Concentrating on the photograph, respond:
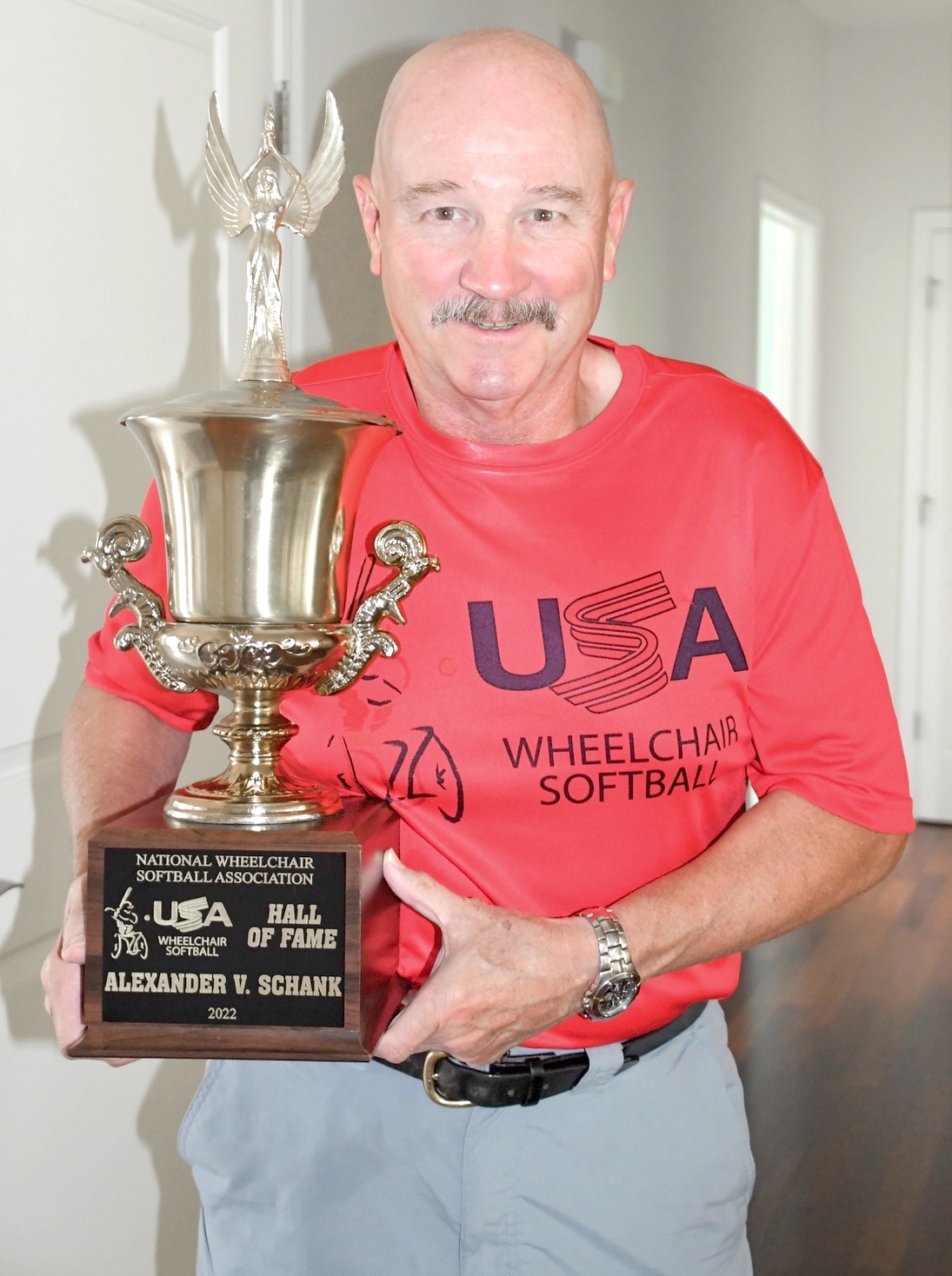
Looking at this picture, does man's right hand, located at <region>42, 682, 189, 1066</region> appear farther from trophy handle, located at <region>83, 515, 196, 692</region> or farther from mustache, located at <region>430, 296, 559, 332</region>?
mustache, located at <region>430, 296, 559, 332</region>

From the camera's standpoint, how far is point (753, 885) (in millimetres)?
1092

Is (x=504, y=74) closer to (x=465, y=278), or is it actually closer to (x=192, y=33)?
(x=465, y=278)

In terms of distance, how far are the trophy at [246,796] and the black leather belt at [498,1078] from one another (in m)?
0.14

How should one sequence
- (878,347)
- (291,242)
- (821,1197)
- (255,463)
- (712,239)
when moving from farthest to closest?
(878,347)
(712,239)
(821,1197)
(291,242)
(255,463)

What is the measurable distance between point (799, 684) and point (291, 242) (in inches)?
49.4

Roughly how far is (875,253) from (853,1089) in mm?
3531

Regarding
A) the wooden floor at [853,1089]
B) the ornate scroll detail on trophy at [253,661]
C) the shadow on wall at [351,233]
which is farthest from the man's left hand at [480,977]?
the wooden floor at [853,1089]

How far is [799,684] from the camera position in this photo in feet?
3.68

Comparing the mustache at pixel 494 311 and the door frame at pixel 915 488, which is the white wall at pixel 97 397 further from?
the door frame at pixel 915 488

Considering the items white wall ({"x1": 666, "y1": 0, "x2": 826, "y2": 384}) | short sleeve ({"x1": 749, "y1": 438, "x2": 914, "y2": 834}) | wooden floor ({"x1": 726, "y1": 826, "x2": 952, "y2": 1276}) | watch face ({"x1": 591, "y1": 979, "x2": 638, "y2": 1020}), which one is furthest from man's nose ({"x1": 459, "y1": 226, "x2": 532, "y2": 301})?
white wall ({"x1": 666, "y1": 0, "x2": 826, "y2": 384})

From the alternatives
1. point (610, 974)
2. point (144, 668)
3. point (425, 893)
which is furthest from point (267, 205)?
point (610, 974)

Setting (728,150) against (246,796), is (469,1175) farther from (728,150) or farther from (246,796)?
(728,150)

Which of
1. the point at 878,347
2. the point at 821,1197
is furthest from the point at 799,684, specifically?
the point at 878,347

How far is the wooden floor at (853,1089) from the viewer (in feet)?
8.02
